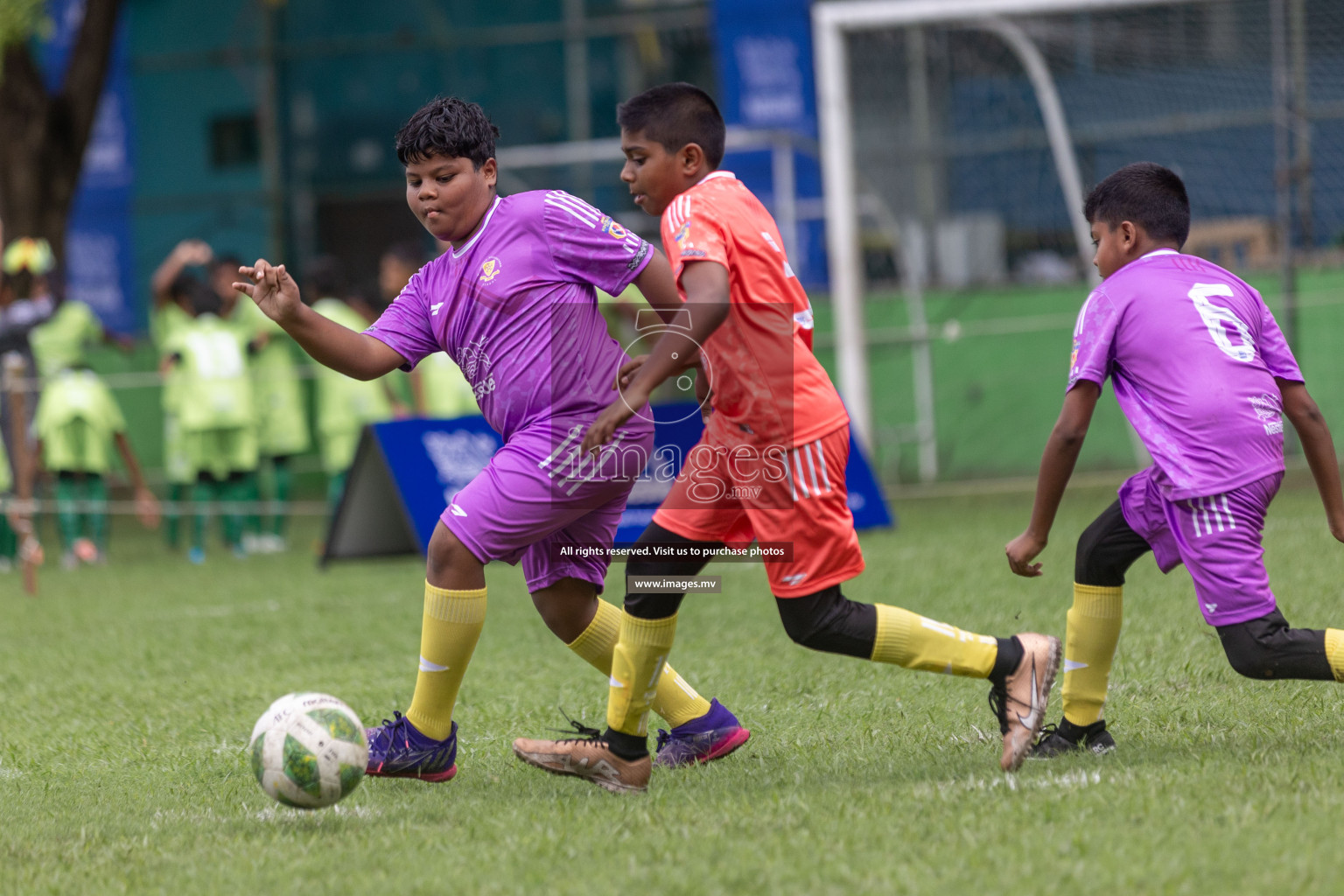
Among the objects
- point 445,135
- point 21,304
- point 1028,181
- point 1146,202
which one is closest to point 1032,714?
point 1146,202

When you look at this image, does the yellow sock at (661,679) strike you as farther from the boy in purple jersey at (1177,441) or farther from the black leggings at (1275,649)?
the black leggings at (1275,649)

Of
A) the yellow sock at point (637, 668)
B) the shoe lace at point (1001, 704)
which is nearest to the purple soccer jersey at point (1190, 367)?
the shoe lace at point (1001, 704)

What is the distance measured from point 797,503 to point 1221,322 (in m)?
1.21

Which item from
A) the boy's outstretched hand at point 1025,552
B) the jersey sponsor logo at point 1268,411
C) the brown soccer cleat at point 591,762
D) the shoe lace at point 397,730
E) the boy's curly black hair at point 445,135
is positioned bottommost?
the brown soccer cleat at point 591,762

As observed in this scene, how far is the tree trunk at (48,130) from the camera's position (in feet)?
45.6

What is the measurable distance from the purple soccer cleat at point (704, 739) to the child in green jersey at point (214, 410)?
780cm

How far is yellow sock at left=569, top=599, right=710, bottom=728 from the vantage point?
4.53 metres

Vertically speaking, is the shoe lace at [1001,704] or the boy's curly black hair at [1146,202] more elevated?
the boy's curly black hair at [1146,202]

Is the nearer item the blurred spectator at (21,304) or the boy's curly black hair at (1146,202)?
the boy's curly black hair at (1146,202)

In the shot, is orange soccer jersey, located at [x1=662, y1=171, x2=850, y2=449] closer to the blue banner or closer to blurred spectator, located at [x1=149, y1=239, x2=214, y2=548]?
blurred spectator, located at [x1=149, y1=239, x2=214, y2=548]

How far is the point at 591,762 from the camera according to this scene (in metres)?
4.15

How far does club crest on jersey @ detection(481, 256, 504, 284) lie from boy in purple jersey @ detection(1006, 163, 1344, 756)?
4.97 feet

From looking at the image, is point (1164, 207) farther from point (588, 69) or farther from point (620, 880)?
point (588, 69)

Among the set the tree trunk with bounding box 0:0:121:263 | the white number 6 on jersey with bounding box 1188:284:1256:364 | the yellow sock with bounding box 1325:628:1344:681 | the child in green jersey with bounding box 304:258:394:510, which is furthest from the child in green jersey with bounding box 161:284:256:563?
the yellow sock with bounding box 1325:628:1344:681
